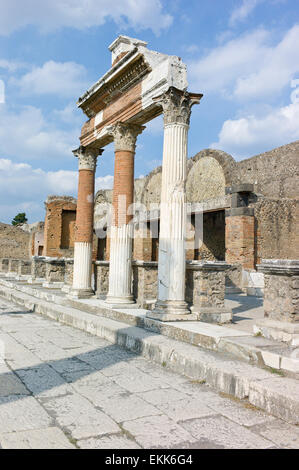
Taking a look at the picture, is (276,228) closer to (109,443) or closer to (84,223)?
(84,223)

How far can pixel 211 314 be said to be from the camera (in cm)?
616

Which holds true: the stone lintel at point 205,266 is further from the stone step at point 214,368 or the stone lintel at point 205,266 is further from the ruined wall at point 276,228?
the ruined wall at point 276,228

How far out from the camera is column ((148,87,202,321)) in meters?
6.05

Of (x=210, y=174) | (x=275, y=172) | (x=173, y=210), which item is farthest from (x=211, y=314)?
(x=275, y=172)

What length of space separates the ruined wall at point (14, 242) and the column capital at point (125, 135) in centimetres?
2279

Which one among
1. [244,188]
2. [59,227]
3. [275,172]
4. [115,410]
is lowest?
[115,410]

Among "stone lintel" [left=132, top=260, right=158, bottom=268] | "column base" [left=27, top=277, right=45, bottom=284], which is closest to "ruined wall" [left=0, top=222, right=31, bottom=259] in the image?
"column base" [left=27, top=277, right=45, bottom=284]

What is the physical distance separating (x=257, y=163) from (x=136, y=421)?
17.4 meters

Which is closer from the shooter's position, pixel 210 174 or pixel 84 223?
pixel 84 223

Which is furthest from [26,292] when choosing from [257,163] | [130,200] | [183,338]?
[257,163]

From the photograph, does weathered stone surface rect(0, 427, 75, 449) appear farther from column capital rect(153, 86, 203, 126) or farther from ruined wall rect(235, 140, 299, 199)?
ruined wall rect(235, 140, 299, 199)

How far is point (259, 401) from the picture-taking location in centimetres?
311

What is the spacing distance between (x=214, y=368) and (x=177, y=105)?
4.19 metres

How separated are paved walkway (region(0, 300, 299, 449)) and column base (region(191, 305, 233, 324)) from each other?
162 cm
